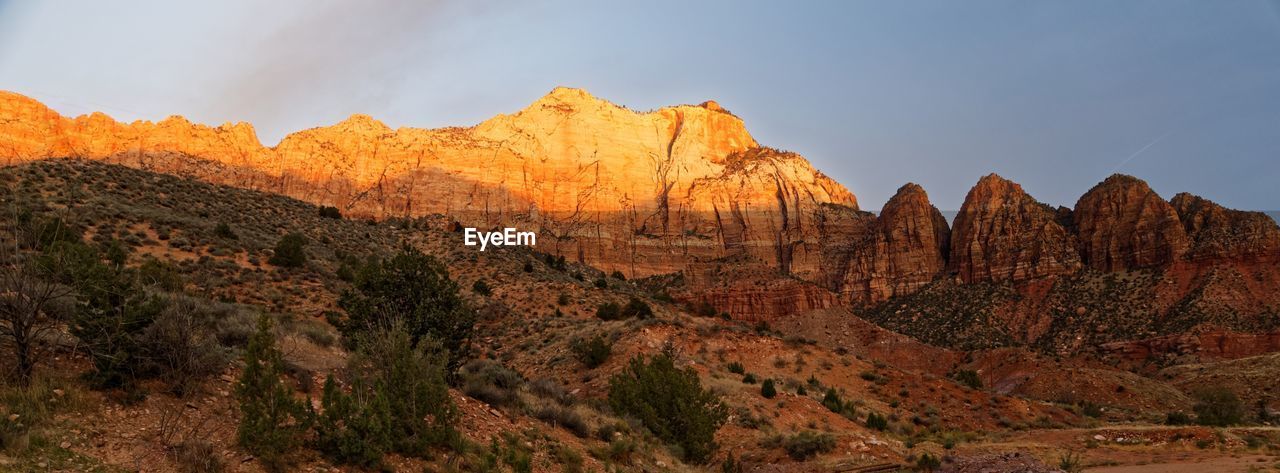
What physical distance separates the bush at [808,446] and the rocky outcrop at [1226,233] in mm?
70733

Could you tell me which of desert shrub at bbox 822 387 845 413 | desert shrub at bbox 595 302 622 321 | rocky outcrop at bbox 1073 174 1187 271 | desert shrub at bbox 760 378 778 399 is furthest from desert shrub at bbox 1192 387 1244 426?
rocky outcrop at bbox 1073 174 1187 271

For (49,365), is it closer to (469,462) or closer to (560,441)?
(469,462)

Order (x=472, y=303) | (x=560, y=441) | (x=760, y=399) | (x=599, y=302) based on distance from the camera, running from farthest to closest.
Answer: (x=599, y=302)
(x=472, y=303)
(x=760, y=399)
(x=560, y=441)

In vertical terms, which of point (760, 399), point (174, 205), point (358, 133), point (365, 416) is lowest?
point (760, 399)

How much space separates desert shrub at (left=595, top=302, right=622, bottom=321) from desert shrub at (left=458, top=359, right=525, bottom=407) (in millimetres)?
23481

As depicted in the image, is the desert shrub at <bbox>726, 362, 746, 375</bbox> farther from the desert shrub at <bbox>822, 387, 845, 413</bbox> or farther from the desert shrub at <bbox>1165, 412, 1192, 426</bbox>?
the desert shrub at <bbox>1165, 412, 1192, 426</bbox>

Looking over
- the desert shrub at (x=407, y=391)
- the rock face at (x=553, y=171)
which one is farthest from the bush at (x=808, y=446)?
the rock face at (x=553, y=171)

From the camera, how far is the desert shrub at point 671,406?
21.3m

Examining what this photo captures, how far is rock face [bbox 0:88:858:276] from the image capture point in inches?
3999

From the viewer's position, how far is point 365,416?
1220cm

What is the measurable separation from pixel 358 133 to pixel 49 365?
353 feet

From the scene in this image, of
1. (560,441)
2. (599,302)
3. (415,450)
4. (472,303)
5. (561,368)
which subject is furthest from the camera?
(599,302)

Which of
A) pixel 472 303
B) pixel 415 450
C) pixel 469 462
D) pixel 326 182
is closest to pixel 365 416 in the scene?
pixel 415 450

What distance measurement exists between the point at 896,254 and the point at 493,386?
92.3 metres
